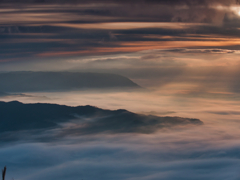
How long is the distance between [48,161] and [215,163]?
357 ft

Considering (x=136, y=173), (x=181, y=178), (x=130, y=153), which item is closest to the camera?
(x=181, y=178)

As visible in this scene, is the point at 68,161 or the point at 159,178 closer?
the point at 159,178

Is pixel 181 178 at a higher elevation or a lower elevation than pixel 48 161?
lower

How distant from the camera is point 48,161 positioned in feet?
608

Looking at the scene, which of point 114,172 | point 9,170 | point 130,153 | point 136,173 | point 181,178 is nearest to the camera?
point 181,178

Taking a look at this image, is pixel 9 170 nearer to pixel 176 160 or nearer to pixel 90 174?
pixel 90 174

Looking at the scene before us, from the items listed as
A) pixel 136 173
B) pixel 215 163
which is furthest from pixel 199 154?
pixel 136 173

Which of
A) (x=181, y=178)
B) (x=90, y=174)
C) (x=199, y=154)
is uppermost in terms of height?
(x=199, y=154)

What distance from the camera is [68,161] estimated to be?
17875 cm

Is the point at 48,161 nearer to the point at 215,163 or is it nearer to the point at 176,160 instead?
the point at 176,160

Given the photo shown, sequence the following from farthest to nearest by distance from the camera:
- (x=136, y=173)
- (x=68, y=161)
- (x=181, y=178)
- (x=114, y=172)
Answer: (x=68, y=161) → (x=114, y=172) → (x=136, y=173) → (x=181, y=178)

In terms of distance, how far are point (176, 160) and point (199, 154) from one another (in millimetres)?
21698

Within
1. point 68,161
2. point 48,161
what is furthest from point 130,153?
point 48,161

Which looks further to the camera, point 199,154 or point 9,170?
point 199,154
